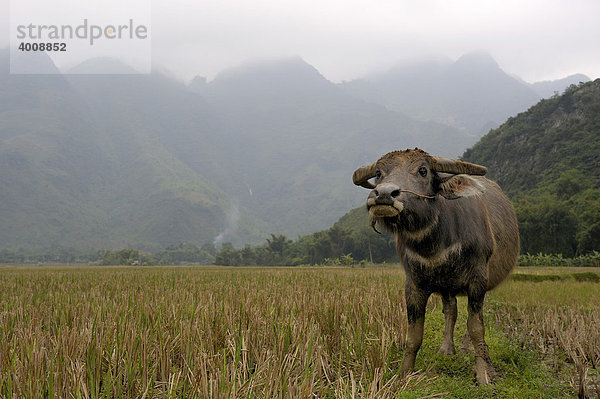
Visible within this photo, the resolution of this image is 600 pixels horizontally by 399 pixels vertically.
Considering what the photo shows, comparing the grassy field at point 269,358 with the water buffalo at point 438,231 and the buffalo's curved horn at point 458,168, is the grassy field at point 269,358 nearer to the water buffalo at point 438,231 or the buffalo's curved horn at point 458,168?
the water buffalo at point 438,231

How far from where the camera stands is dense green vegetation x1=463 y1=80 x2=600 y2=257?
33.4m

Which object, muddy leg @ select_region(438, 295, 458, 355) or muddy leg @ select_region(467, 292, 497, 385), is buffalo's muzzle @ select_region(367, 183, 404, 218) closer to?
muddy leg @ select_region(467, 292, 497, 385)

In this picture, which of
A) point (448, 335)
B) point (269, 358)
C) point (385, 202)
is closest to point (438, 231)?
point (385, 202)

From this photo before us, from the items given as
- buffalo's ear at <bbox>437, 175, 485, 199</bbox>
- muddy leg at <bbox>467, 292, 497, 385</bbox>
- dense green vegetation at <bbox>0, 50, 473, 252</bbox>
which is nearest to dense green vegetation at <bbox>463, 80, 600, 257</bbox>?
muddy leg at <bbox>467, 292, 497, 385</bbox>

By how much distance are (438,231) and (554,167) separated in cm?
5549

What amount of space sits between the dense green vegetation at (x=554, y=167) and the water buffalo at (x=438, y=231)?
3395cm

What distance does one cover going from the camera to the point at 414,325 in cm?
325

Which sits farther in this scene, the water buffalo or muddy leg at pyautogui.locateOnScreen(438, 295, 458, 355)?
muddy leg at pyautogui.locateOnScreen(438, 295, 458, 355)

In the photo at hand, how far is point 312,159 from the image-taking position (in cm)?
19625

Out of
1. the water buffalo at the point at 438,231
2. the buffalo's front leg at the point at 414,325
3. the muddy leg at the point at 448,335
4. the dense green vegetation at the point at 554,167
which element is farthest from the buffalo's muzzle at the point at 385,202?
the dense green vegetation at the point at 554,167

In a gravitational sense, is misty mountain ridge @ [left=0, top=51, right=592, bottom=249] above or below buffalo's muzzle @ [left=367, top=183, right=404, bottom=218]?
above

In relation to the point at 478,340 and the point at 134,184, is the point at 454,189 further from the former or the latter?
the point at 134,184

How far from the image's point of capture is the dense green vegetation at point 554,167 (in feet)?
110

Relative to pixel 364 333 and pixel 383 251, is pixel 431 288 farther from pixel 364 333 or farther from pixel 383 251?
pixel 383 251
